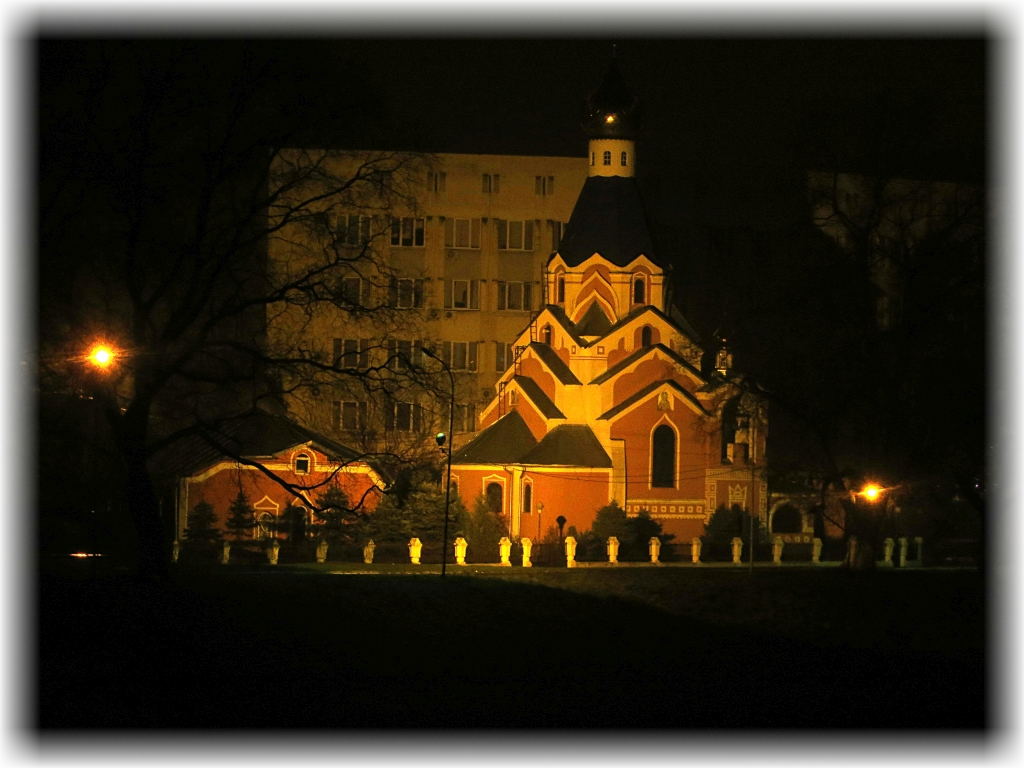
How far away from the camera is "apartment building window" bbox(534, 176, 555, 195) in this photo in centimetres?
8462

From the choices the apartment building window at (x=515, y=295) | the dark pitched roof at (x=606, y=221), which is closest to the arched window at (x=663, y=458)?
the dark pitched roof at (x=606, y=221)

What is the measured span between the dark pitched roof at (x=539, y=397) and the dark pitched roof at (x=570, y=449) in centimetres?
69

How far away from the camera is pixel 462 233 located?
85000 millimetres

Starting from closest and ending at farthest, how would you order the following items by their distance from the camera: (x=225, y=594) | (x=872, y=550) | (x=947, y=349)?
(x=225, y=594) → (x=947, y=349) → (x=872, y=550)

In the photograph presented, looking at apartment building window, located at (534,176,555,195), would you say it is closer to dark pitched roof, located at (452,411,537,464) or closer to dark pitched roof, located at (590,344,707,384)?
dark pitched roof, located at (590,344,707,384)

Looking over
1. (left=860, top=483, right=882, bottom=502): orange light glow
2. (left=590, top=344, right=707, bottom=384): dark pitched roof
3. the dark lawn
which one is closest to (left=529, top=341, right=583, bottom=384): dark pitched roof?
(left=590, top=344, right=707, bottom=384): dark pitched roof

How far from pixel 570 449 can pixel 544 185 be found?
58.7 feet

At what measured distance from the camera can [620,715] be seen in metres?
22.5

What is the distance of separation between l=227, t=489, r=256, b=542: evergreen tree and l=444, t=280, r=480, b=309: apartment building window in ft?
79.0

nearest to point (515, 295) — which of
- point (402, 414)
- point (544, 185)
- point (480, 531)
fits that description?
point (544, 185)

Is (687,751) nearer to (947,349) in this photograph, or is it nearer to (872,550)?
(947,349)

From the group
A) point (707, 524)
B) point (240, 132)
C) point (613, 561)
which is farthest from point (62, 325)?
point (707, 524)

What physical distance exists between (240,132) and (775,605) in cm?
1622

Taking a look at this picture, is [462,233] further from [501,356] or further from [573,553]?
[573,553]
